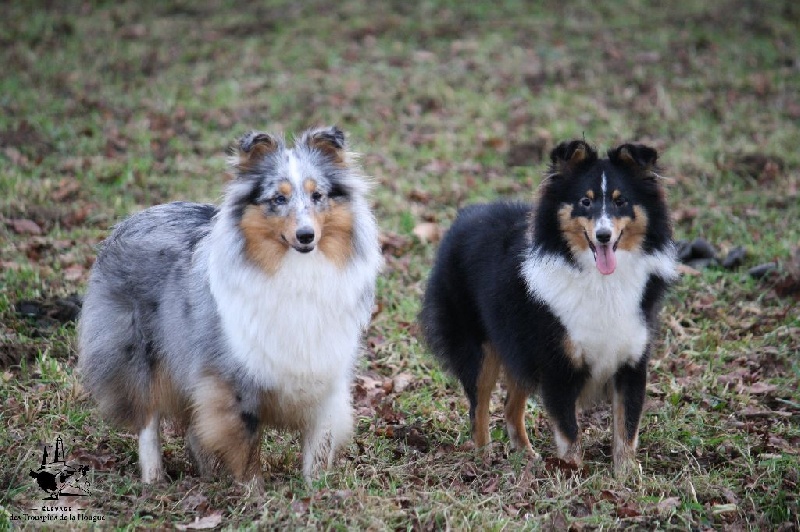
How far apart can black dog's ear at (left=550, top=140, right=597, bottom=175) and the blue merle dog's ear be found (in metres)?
1.19

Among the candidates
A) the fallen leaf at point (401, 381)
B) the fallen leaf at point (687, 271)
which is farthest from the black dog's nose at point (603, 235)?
the fallen leaf at point (687, 271)

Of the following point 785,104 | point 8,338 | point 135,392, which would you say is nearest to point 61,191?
point 8,338

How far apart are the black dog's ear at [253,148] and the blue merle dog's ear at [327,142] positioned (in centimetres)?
17

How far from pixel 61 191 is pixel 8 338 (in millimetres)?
2857

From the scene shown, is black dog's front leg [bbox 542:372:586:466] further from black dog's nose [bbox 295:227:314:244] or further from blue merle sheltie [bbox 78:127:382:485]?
black dog's nose [bbox 295:227:314:244]

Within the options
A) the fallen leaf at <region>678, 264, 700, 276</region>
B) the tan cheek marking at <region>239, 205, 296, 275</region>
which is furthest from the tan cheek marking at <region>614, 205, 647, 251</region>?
the fallen leaf at <region>678, 264, 700, 276</region>

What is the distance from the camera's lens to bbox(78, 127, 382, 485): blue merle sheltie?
4.27m

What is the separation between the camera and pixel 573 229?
15.2ft

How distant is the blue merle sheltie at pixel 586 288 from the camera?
15.2 ft

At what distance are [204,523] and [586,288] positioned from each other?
2264 millimetres

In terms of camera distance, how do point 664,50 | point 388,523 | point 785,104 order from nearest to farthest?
point 388,523, point 785,104, point 664,50

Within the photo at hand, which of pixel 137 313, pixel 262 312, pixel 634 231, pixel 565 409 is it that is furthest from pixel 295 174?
pixel 565 409

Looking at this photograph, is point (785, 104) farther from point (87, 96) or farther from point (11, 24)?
point (11, 24)

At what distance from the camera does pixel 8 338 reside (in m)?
5.89
